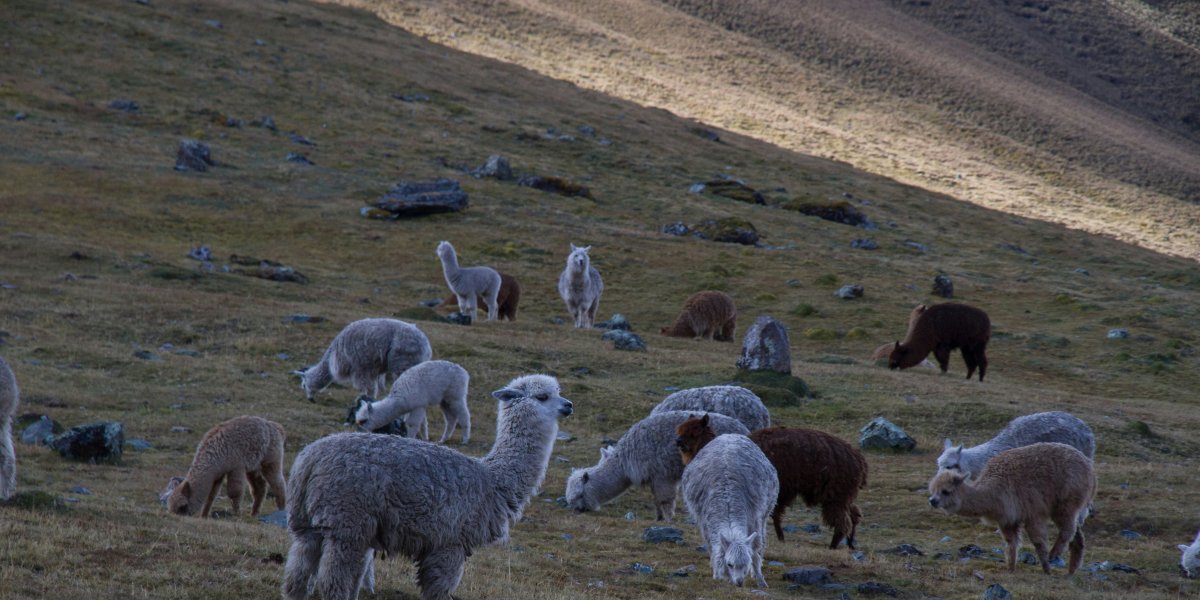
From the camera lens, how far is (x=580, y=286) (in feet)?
110

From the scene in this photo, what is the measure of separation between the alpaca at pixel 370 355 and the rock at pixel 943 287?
94.8ft

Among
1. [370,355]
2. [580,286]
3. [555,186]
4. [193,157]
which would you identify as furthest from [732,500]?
[555,186]

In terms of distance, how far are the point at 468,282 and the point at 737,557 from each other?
21336 millimetres

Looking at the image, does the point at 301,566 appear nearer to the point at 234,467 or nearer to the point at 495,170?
the point at 234,467

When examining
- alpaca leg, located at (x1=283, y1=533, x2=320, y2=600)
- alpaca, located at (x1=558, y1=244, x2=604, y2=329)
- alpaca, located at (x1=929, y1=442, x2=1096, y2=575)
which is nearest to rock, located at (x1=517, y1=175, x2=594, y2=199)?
alpaca, located at (x1=558, y1=244, x2=604, y2=329)

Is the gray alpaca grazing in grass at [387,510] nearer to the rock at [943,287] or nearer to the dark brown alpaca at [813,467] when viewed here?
the dark brown alpaca at [813,467]

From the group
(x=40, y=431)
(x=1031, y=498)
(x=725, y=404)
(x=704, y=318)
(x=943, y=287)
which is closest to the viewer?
(x=1031, y=498)

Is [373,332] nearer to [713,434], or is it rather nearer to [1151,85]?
[713,434]

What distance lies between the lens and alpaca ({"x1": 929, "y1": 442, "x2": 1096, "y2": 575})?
13047 millimetres

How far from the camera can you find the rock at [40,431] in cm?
1645

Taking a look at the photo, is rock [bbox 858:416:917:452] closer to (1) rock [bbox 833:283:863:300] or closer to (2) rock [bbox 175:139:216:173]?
(1) rock [bbox 833:283:863:300]

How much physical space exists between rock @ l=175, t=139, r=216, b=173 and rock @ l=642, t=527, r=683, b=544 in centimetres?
4089

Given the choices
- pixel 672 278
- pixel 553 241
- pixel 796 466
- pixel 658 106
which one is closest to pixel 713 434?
pixel 796 466

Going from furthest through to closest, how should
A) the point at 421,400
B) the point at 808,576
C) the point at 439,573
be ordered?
1. the point at 421,400
2. the point at 808,576
3. the point at 439,573
